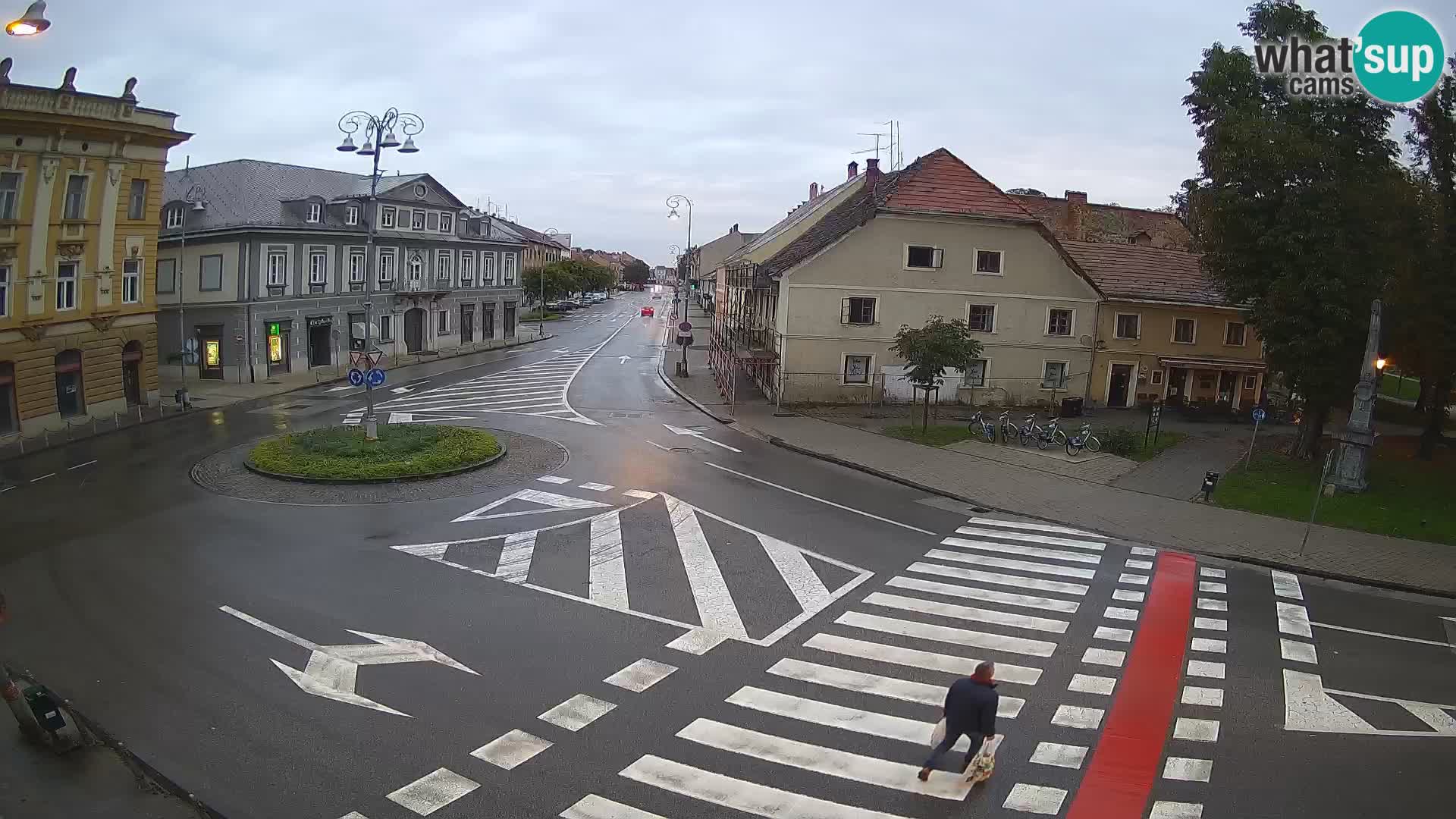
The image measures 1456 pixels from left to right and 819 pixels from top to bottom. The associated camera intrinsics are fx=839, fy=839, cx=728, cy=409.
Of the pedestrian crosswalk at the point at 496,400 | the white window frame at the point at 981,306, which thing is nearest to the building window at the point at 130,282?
the pedestrian crosswalk at the point at 496,400

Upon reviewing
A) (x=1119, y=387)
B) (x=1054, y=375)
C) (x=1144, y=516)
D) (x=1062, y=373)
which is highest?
(x=1062, y=373)

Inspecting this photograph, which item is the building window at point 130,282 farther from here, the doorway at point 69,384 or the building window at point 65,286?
the doorway at point 69,384

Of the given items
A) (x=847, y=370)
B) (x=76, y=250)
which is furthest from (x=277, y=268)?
(x=847, y=370)

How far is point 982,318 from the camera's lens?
36469 mm

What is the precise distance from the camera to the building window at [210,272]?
130 ft

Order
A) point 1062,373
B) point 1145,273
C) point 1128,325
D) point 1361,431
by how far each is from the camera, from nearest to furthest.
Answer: point 1361,431, point 1062,373, point 1128,325, point 1145,273

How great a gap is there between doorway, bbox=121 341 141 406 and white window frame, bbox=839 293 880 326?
90.1 ft

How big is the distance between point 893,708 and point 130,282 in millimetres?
33301

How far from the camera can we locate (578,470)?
22.9 meters

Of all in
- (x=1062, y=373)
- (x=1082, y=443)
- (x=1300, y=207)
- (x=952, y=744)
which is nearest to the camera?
(x=952, y=744)

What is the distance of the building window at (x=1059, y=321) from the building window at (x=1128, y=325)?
235 cm

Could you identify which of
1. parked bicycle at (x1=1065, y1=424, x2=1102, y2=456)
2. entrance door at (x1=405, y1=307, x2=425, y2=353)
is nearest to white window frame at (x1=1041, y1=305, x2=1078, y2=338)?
parked bicycle at (x1=1065, y1=424, x2=1102, y2=456)

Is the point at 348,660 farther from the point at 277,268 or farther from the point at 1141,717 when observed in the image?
the point at 277,268

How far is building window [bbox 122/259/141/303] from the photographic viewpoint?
30.9m
